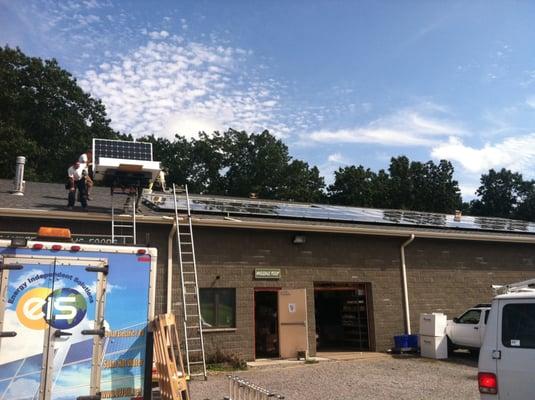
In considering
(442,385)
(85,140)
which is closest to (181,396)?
(442,385)

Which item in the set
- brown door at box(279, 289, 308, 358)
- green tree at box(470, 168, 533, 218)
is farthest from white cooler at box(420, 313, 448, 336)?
green tree at box(470, 168, 533, 218)

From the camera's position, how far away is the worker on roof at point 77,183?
14.9m

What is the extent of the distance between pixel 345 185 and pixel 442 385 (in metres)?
47.5

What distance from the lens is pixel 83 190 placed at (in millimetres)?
15188

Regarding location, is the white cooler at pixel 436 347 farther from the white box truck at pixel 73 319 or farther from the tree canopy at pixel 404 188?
the tree canopy at pixel 404 188

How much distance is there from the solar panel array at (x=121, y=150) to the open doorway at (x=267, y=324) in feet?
18.8

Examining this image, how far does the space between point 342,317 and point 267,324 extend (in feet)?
13.6

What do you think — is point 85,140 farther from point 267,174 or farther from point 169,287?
point 169,287

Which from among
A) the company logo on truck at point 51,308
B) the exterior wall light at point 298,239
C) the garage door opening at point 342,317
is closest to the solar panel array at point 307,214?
the exterior wall light at point 298,239

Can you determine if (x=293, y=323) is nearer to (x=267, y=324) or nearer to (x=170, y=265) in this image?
(x=267, y=324)

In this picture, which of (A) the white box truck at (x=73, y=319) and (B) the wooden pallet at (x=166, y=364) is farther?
(B) the wooden pallet at (x=166, y=364)

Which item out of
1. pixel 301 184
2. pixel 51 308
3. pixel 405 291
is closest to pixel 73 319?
pixel 51 308

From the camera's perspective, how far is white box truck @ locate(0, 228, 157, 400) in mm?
6480

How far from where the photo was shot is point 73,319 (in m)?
6.77
